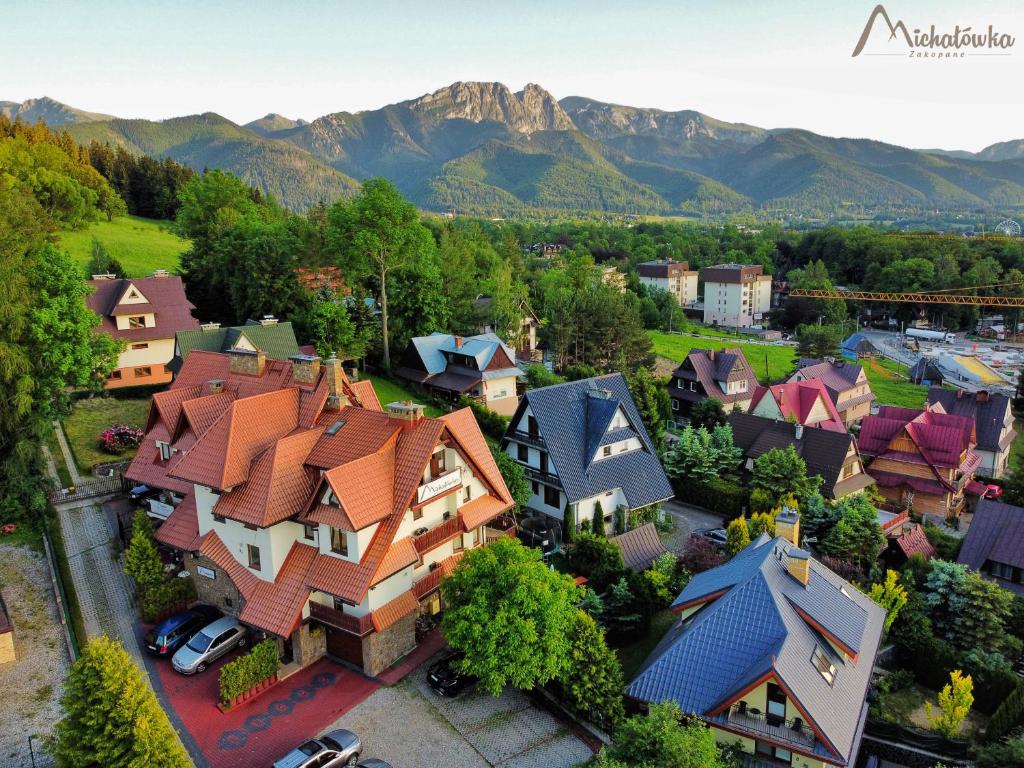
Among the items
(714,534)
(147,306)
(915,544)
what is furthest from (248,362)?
(915,544)

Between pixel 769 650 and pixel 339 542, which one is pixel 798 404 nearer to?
pixel 769 650

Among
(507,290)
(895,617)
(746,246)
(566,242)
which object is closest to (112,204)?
(507,290)

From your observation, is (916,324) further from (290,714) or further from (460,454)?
(290,714)

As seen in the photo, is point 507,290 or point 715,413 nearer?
point 715,413

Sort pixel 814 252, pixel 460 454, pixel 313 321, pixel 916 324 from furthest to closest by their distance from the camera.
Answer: pixel 814 252 < pixel 916 324 < pixel 313 321 < pixel 460 454

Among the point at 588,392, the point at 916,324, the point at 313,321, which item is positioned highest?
the point at 313,321
